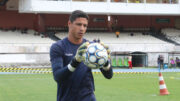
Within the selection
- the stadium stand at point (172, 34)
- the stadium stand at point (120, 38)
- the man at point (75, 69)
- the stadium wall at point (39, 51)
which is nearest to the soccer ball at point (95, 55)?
the man at point (75, 69)

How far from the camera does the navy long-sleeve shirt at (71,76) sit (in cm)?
541

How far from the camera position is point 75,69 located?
529 cm

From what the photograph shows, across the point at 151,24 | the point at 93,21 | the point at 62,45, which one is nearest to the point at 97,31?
the point at 93,21

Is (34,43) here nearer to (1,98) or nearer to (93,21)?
(93,21)

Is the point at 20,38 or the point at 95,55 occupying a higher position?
the point at 95,55

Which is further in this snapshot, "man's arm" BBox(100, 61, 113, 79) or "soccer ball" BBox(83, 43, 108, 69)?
"man's arm" BBox(100, 61, 113, 79)

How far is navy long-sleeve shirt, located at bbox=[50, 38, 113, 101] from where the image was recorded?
17.8ft

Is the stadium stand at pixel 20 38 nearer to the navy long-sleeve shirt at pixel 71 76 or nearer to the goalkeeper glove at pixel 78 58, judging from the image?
the navy long-sleeve shirt at pixel 71 76

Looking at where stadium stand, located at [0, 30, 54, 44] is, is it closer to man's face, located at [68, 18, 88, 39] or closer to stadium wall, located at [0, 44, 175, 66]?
stadium wall, located at [0, 44, 175, 66]

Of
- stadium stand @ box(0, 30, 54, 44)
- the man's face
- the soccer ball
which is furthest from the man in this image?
stadium stand @ box(0, 30, 54, 44)

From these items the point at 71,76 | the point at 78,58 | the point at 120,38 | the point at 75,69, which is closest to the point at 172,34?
the point at 120,38

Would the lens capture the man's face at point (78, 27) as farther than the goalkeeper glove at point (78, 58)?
Yes

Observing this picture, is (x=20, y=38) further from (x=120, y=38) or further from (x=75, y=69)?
(x=75, y=69)

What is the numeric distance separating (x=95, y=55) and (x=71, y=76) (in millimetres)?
731
